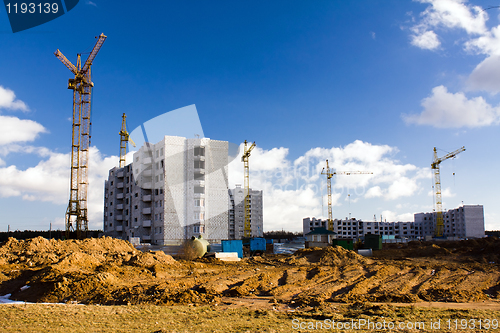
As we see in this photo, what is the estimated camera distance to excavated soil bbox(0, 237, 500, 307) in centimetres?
1391

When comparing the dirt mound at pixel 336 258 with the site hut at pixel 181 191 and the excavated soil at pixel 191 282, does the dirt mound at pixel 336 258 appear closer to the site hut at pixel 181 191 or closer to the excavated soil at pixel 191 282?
the excavated soil at pixel 191 282

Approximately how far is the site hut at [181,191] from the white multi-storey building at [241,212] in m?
59.0

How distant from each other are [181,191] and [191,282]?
46.1 meters

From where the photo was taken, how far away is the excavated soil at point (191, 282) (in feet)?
45.6

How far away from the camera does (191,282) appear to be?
18.1m

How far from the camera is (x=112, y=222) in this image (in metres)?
77.4

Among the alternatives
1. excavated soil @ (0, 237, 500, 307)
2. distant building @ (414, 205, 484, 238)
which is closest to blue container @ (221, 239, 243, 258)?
excavated soil @ (0, 237, 500, 307)

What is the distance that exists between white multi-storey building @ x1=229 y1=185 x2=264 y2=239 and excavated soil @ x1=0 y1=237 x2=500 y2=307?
9943cm

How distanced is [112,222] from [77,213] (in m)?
16.2

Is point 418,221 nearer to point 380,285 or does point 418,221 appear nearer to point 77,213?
point 77,213

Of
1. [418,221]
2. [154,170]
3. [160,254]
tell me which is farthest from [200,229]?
[418,221]

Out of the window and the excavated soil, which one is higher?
the window

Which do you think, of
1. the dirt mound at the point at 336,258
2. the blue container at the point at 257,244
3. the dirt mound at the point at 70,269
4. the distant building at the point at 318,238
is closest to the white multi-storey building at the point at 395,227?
the distant building at the point at 318,238

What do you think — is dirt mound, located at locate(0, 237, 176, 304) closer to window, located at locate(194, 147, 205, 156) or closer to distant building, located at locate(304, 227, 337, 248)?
distant building, located at locate(304, 227, 337, 248)
